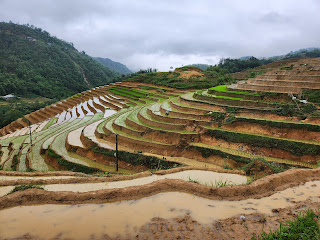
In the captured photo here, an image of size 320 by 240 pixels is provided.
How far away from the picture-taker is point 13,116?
94.8 ft

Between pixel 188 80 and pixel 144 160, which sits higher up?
pixel 188 80

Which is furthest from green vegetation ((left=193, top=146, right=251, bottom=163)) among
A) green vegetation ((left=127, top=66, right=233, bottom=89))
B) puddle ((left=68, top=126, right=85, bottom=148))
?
green vegetation ((left=127, top=66, right=233, bottom=89))

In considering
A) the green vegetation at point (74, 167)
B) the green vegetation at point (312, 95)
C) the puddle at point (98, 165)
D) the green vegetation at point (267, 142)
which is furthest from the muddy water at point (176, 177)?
the green vegetation at point (312, 95)

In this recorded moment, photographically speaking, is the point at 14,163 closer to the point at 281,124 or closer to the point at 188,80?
the point at 281,124

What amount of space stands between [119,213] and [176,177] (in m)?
2.44

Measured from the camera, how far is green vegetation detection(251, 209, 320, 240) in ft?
9.56

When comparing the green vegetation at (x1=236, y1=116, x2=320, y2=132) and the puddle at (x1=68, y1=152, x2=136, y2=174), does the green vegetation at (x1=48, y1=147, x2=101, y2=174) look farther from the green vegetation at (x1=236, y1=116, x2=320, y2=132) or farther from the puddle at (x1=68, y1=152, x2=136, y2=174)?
the green vegetation at (x1=236, y1=116, x2=320, y2=132)

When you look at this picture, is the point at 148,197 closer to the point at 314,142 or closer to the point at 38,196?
the point at 38,196

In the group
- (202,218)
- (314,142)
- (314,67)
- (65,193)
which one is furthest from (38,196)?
(314,67)

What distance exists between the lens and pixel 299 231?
10.1 ft

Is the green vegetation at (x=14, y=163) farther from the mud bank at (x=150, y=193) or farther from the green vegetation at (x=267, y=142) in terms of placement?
the green vegetation at (x=267, y=142)

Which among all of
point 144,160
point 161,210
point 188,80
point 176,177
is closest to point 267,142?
point 176,177

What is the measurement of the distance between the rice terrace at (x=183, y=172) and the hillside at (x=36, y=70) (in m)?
38.3

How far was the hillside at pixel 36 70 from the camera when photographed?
162 feet
